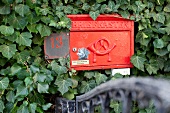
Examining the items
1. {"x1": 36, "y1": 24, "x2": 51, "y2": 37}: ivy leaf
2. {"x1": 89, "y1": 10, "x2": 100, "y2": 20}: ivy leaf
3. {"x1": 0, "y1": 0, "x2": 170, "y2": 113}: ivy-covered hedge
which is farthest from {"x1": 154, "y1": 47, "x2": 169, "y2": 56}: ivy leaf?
{"x1": 36, "y1": 24, "x2": 51, "y2": 37}: ivy leaf

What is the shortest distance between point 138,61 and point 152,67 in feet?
0.53

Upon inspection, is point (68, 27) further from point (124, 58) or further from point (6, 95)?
point (6, 95)

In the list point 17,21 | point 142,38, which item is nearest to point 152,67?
point 142,38

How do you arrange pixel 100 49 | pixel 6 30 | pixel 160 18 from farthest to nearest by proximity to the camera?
1. pixel 160 18
2. pixel 100 49
3. pixel 6 30

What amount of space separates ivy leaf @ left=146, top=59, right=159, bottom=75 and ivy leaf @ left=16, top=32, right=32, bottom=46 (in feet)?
3.11

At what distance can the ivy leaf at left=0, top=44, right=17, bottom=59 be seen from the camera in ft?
6.78

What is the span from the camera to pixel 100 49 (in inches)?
88.3

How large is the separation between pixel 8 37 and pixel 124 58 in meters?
0.88

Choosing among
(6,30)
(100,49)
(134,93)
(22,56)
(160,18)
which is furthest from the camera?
(160,18)

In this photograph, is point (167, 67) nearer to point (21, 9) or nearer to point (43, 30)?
point (43, 30)

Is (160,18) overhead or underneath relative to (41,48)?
overhead

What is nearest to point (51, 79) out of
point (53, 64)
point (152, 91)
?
point (53, 64)

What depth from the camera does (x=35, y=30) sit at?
82.9 inches

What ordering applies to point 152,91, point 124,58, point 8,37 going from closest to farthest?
1. point 152,91
2. point 8,37
3. point 124,58
